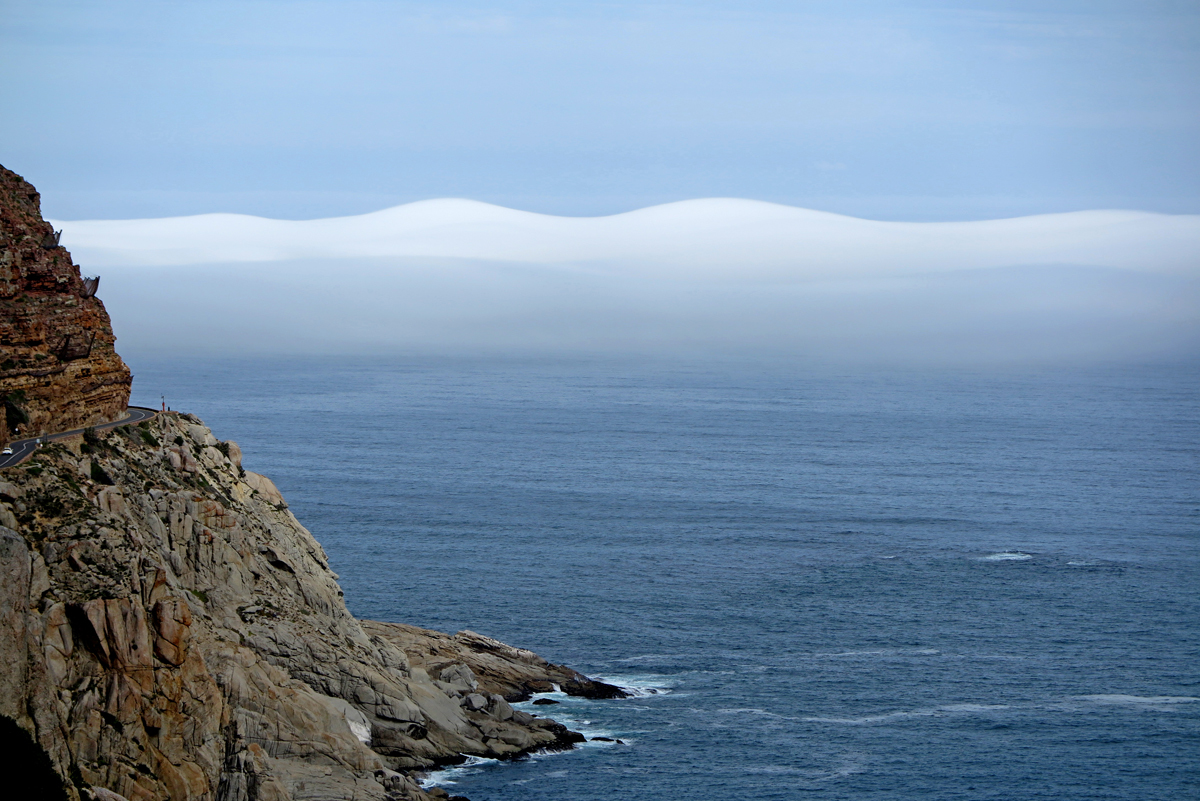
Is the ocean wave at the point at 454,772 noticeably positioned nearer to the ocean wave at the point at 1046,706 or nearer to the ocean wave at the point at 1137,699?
the ocean wave at the point at 1046,706

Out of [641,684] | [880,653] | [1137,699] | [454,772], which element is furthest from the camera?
[880,653]

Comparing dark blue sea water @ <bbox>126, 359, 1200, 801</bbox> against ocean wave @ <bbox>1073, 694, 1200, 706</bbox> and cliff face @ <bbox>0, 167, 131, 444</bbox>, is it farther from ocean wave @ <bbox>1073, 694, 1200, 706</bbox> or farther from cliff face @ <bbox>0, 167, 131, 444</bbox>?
cliff face @ <bbox>0, 167, 131, 444</bbox>

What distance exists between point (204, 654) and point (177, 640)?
328 inches

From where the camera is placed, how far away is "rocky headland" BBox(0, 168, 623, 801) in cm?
4059

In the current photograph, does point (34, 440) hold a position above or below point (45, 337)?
below

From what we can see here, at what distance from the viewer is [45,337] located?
2146 inches

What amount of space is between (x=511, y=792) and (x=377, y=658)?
36.4 ft

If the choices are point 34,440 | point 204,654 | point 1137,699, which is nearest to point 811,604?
point 1137,699

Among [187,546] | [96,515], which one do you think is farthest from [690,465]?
[96,515]

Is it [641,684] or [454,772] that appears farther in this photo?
[641,684]

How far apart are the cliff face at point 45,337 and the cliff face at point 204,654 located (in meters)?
2.81

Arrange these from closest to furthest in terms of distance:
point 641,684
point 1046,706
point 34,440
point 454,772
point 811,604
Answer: point 34,440 < point 454,772 < point 1046,706 < point 641,684 < point 811,604

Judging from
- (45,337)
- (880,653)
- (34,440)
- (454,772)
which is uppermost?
(45,337)

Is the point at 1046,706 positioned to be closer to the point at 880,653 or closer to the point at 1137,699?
the point at 1137,699
